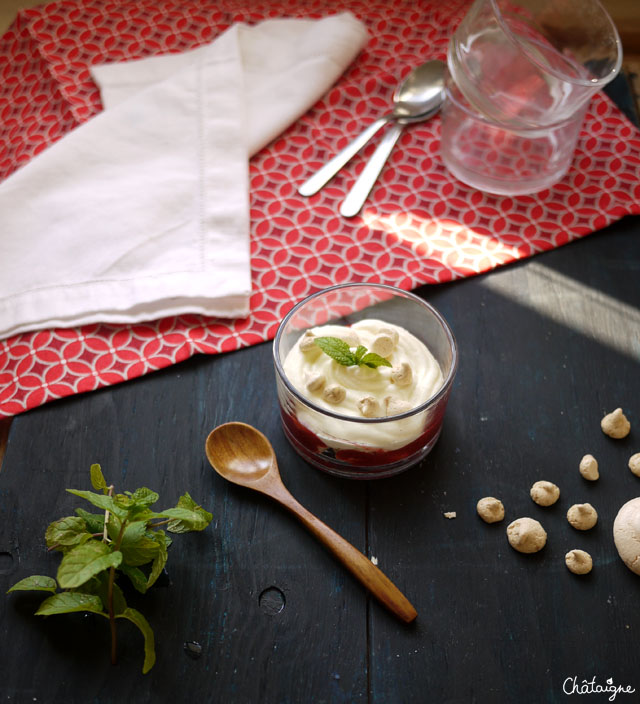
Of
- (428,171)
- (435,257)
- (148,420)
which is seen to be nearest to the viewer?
(148,420)

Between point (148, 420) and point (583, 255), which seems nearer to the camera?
point (148, 420)

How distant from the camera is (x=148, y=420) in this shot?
1.14 m

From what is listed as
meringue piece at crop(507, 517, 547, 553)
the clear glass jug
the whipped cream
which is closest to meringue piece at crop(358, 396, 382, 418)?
the whipped cream

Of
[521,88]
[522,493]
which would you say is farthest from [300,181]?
[522,493]

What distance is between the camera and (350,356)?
3.34 feet

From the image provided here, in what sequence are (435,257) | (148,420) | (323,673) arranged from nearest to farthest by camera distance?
1. (323,673)
2. (148,420)
3. (435,257)

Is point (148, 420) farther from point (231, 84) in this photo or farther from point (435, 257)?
point (231, 84)

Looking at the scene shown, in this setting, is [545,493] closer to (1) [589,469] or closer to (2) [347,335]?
(1) [589,469]

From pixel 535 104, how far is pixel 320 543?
2.95ft

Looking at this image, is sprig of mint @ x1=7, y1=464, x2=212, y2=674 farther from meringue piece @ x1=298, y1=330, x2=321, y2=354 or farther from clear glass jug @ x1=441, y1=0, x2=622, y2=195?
clear glass jug @ x1=441, y1=0, x2=622, y2=195

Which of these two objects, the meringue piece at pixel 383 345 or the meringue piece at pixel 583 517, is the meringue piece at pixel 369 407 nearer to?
the meringue piece at pixel 383 345

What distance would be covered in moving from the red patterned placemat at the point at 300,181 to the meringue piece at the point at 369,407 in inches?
11.7

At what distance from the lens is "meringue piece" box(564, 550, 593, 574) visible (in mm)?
985

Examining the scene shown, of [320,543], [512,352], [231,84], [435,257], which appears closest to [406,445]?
[320,543]
